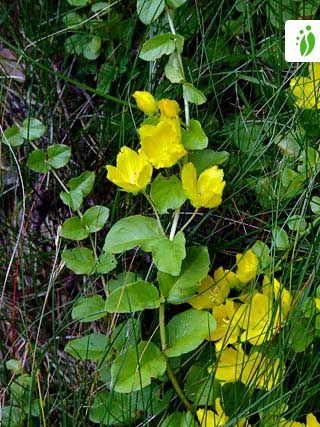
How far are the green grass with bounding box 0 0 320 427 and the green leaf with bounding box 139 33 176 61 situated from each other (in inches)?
4.3

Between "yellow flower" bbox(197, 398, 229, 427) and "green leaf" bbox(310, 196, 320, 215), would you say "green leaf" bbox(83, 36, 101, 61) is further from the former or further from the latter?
"yellow flower" bbox(197, 398, 229, 427)

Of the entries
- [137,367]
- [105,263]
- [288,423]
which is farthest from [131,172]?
[288,423]

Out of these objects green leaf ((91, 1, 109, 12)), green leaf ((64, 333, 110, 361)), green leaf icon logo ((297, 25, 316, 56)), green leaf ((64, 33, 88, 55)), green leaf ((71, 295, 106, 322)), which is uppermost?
green leaf ((91, 1, 109, 12))

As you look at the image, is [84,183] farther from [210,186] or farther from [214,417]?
[214,417]

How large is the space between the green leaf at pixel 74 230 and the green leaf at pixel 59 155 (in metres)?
0.11

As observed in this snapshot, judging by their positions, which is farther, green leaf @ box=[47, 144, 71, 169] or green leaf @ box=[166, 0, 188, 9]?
green leaf @ box=[47, 144, 71, 169]

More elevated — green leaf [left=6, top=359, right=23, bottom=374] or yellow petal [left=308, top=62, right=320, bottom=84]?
yellow petal [left=308, top=62, right=320, bottom=84]

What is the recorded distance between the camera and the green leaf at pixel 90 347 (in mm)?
1137

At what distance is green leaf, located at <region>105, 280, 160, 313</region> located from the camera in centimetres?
106

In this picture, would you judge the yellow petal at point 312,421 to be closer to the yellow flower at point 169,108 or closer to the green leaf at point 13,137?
the yellow flower at point 169,108

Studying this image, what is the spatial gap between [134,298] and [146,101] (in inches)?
10.8

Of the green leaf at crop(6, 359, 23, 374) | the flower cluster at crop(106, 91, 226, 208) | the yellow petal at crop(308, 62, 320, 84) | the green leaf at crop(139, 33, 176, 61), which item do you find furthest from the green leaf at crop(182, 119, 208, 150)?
the green leaf at crop(6, 359, 23, 374)

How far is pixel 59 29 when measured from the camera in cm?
143

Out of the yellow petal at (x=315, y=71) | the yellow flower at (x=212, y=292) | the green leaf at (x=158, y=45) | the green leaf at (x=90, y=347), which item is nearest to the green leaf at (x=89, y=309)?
the green leaf at (x=90, y=347)
